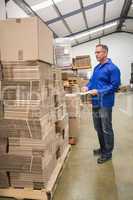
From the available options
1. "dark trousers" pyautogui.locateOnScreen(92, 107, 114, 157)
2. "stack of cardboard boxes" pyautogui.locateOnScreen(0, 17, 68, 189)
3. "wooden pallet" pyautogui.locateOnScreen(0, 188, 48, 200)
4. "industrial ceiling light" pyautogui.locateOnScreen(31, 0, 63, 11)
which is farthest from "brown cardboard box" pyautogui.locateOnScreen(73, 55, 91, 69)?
"wooden pallet" pyautogui.locateOnScreen(0, 188, 48, 200)

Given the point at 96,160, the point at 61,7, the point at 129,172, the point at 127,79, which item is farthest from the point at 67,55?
the point at 127,79

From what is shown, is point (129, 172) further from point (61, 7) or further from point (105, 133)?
point (61, 7)

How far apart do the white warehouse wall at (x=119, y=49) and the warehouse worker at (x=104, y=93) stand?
13.3 meters

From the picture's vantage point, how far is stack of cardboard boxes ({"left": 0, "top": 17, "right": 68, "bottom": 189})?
7.49 feet

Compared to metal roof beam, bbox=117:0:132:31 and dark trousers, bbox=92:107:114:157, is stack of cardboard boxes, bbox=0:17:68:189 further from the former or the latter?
metal roof beam, bbox=117:0:132:31

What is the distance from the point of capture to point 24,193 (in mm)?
2381

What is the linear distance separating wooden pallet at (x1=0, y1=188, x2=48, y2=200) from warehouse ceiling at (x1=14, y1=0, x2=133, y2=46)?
4.45m

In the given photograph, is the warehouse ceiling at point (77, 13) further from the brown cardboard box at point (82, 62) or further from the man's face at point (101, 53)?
the man's face at point (101, 53)

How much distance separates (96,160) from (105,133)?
44 centimetres

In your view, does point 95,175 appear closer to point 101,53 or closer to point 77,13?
point 101,53

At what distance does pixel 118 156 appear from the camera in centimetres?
357

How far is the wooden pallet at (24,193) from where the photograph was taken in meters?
2.34

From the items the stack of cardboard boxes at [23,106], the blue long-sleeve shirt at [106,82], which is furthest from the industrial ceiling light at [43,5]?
the stack of cardboard boxes at [23,106]

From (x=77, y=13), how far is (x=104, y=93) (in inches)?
257
